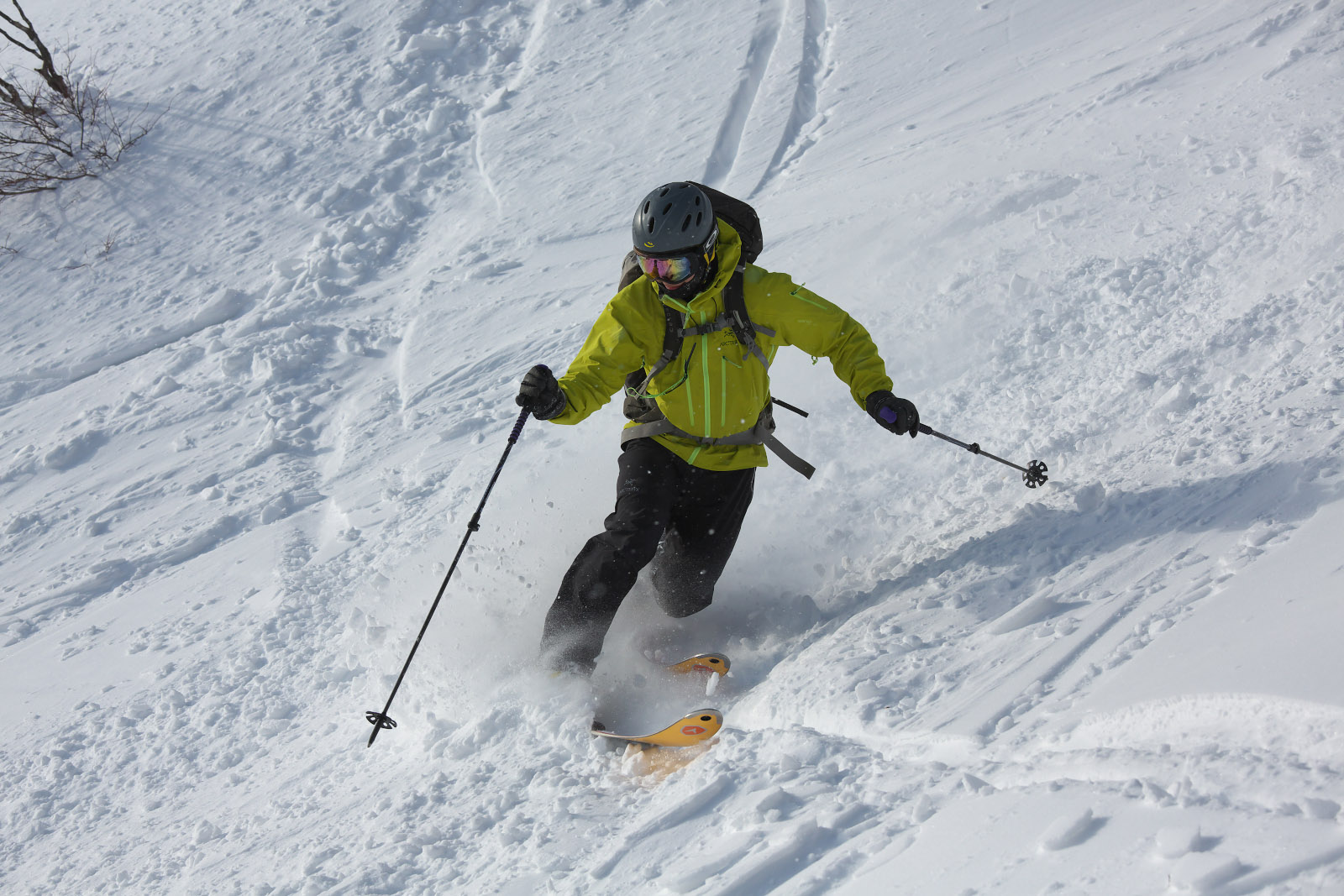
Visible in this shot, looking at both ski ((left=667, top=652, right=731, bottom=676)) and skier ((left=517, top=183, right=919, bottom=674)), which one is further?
ski ((left=667, top=652, right=731, bottom=676))

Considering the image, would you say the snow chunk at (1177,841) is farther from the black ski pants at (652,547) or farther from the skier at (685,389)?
the black ski pants at (652,547)

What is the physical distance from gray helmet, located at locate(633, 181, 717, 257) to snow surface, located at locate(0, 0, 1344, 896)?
5.75ft

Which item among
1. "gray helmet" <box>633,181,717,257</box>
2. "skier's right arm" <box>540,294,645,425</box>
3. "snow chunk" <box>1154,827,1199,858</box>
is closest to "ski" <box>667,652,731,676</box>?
"skier's right arm" <box>540,294,645,425</box>

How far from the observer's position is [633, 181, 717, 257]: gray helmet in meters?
3.76

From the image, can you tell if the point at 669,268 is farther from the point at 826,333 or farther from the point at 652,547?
the point at 652,547

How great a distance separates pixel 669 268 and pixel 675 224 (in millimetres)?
174

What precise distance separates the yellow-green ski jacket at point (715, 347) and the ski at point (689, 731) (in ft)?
4.32

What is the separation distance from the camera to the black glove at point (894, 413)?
394cm

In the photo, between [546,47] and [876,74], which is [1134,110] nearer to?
[876,74]

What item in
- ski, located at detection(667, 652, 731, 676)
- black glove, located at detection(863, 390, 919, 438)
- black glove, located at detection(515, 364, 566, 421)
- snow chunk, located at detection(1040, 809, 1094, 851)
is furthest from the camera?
ski, located at detection(667, 652, 731, 676)

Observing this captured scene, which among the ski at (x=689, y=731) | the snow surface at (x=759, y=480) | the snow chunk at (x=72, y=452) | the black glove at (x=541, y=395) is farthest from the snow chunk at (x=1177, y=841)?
the snow chunk at (x=72, y=452)

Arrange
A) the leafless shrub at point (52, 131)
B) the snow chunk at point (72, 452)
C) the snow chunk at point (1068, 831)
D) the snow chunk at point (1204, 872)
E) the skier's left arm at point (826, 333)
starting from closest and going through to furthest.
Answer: the snow chunk at point (1204, 872)
the snow chunk at point (1068, 831)
the skier's left arm at point (826, 333)
the snow chunk at point (72, 452)
the leafless shrub at point (52, 131)

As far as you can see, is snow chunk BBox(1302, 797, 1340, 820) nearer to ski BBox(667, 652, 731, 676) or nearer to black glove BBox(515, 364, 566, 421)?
ski BBox(667, 652, 731, 676)

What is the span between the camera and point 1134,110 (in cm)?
747
